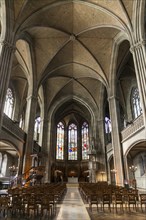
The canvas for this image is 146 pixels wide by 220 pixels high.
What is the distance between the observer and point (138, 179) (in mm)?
20250

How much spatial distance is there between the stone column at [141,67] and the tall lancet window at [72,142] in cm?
2824

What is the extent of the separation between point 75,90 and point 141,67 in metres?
17.8

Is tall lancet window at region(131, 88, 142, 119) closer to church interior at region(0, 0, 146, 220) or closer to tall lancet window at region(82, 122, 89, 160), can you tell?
church interior at region(0, 0, 146, 220)

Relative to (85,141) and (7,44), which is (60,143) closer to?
(85,141)

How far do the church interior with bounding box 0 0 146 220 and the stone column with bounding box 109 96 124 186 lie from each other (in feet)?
0.31

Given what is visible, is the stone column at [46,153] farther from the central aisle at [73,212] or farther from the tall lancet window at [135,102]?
the central aisle at [73,212]

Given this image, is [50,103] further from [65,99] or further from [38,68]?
[38,68]

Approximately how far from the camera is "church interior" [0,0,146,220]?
925cm

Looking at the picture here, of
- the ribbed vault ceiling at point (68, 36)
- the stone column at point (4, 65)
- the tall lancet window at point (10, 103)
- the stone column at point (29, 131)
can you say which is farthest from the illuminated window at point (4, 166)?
the stone column at point (4, 65)

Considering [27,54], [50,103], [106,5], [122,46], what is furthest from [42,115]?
[106,5]

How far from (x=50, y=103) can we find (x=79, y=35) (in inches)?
504

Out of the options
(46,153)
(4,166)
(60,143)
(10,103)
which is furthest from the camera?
(60,143)

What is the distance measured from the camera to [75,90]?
93.6ft

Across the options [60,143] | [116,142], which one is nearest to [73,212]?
[116,142]
